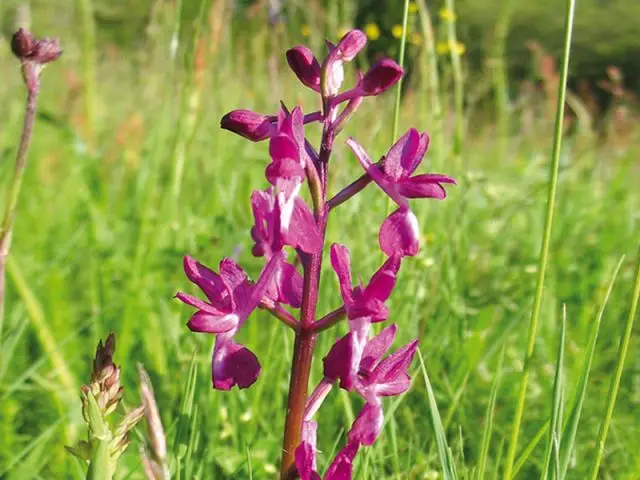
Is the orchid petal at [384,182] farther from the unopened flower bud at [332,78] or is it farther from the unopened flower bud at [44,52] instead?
the unopened flower bud at [44,52]

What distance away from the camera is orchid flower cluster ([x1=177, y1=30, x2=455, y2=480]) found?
0.65 m

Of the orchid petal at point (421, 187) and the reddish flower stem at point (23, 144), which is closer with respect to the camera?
the orchid petal at point (421, 187)

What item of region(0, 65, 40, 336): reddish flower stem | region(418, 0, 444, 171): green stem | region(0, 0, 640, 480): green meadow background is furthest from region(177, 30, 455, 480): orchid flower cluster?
region(418, 0, 444, 171): green stem

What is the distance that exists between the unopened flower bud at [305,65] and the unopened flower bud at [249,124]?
57 mm

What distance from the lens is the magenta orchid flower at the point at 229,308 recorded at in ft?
2.19

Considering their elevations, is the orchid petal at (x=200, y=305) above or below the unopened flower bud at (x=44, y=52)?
below

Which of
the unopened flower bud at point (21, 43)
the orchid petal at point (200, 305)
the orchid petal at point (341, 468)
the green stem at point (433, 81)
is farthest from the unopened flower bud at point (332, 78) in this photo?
the green stem at point (433, 81)

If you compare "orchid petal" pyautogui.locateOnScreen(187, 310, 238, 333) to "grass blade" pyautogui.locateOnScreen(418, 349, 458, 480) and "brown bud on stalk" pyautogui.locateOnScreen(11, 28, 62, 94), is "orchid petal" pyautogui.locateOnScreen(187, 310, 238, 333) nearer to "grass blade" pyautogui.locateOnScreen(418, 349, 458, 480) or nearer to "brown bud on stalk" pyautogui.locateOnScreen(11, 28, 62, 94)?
"grass blade" pyautogui.locateOnScreen(418, 349, 458, 480)

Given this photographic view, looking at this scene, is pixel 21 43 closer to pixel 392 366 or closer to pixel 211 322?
pixel 211 322

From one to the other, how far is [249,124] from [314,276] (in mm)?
145

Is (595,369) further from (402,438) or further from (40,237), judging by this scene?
(40,237)


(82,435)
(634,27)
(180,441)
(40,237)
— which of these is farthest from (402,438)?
(634,27)

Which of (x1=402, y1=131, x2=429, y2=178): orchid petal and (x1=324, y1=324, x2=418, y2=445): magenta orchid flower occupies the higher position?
(x1=402, y1=131, x2=429, y2=178): orchid petal

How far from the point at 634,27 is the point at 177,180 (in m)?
23.0
